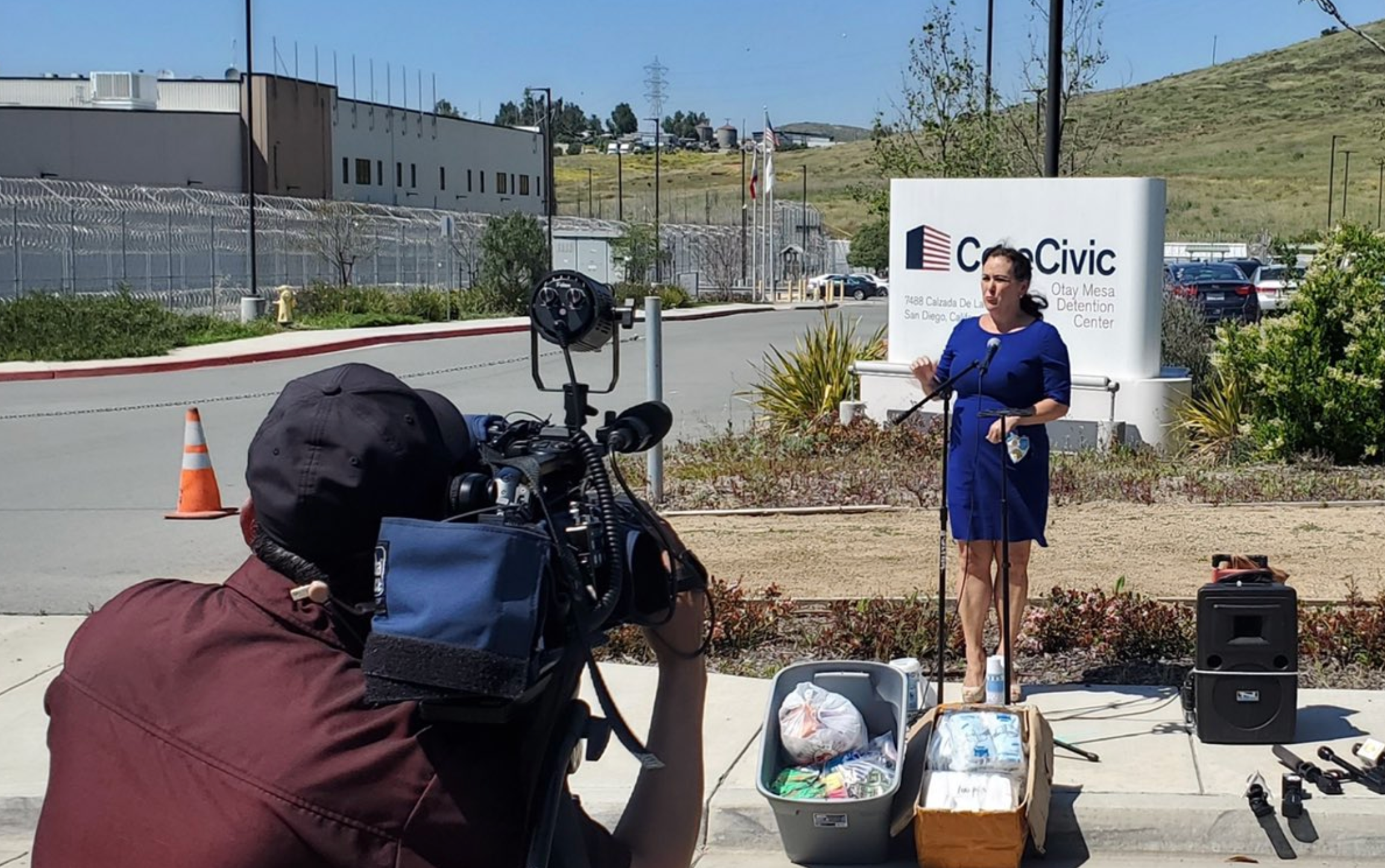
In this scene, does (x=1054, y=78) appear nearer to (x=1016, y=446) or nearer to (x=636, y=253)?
(x=1016, y=446)

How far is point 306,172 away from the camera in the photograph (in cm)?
6222

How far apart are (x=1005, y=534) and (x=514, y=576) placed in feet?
13.9

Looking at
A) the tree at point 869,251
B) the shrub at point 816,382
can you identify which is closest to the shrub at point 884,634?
the shrub at point 816,382

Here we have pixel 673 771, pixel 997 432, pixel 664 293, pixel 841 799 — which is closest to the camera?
pixel 673 771

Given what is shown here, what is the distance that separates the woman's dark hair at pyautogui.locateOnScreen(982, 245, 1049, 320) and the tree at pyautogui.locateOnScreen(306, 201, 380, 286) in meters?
38.3

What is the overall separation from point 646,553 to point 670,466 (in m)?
10.7

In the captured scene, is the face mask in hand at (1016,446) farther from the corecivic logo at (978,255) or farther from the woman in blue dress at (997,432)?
the corecivic logo at (978,255)

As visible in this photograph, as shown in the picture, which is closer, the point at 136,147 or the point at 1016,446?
the point at 1016,446

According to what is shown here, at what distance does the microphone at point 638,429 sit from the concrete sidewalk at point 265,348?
12.7 m

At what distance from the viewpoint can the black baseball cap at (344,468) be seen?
1.92m

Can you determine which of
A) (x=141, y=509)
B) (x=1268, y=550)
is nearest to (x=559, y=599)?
(x=1268, y=550)

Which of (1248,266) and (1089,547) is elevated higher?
(1248,266)

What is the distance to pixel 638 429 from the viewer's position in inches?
90.5

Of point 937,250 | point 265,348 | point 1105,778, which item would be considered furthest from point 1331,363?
point 265,348
